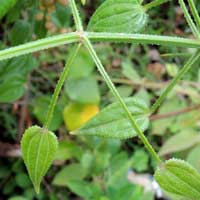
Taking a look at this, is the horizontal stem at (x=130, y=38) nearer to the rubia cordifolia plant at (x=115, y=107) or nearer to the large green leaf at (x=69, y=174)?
the rubia cordifolia plant at (x=115, y=107)

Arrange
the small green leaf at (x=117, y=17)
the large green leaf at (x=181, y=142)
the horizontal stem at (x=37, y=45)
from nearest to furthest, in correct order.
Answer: the horizontal stem at (x=37, y=45) → the small green leaf at (x=117, y=17) → the large green leaf at (x=181, y=142)

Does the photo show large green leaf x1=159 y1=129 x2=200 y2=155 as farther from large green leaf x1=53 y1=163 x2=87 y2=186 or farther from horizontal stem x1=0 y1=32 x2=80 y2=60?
horizontal stem x1=0 y1=32 x2=80 y2=60

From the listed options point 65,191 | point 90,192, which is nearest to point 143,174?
point 65,191

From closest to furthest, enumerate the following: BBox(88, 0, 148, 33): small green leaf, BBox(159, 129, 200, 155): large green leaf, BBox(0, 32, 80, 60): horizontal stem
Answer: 1. BBox(0, 32, 80, 60): horizontal stem
2. BBox(88, 0, 148, 33): small green leaf
3. BBox(159, 129, 200, 155): large green leaf

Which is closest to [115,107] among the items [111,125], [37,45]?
[111,125]

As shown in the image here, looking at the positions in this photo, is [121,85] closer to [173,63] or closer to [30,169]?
[173,63]

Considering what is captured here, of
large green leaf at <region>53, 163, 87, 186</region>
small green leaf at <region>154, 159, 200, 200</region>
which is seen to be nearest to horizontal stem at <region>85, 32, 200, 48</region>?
small green leaf at <region>154, 159, 200, 200</region>

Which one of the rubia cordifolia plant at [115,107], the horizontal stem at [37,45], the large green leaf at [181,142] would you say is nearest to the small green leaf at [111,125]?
the rubia cordifolia plant at [115,107]

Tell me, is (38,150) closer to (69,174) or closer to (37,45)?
(37,45)
